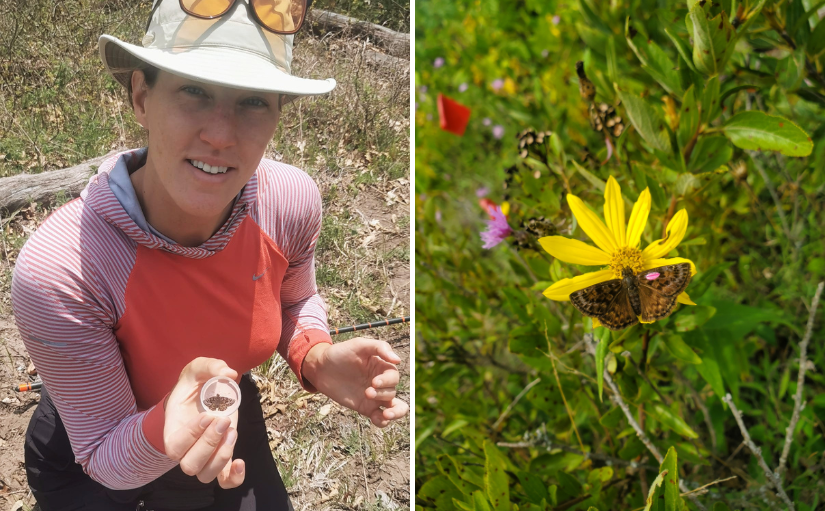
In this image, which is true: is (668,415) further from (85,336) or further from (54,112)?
(54,112)

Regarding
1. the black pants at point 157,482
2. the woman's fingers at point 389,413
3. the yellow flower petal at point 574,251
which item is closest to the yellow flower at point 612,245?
the yellow flower petal at point 574,251

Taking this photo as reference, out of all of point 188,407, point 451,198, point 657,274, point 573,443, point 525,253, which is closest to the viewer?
point 657,274

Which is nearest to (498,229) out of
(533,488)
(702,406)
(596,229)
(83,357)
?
(596,229)

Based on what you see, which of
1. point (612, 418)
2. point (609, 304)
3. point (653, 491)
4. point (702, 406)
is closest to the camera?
point (653, 491)

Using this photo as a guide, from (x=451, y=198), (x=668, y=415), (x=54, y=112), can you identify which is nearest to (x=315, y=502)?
(x=668, y=415)

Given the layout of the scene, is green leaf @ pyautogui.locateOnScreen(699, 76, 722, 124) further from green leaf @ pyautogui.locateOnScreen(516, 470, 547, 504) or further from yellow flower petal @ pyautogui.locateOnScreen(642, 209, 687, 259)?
green leaf @ pyautogui.locateOnScreen(516, 470, 547, 504)

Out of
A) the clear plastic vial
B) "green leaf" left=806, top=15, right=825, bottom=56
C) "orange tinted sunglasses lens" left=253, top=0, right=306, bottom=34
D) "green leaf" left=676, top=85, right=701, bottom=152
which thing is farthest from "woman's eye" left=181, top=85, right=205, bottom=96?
"green leaf" left=806, top=15, right=825, bottom=56

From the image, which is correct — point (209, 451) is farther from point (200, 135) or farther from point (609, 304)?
point (609, 304)
